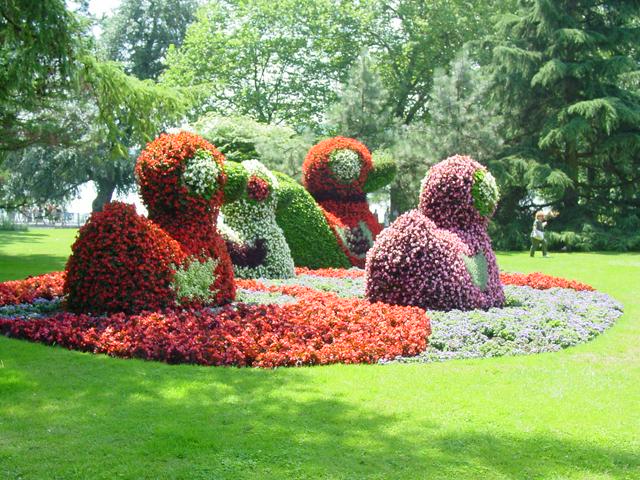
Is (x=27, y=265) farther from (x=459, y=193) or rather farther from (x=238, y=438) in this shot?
(x=238, y=438)

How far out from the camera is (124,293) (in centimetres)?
786

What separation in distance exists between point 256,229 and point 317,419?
817 cm

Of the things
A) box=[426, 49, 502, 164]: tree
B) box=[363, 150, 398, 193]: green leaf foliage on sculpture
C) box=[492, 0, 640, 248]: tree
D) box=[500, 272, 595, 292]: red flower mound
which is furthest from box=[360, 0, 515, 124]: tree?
box=[500, 272, 595, 292]: red flower mound

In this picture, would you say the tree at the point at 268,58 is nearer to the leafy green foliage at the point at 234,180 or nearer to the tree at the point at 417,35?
the tree at the point at 417,35

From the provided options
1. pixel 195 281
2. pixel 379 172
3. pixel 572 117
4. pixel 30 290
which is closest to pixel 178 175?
pixel 195 281

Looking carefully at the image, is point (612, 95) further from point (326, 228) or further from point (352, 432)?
point (352, 432)

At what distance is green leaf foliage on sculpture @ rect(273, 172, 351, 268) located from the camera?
14469 millimetres

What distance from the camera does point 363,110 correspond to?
2747 centimetres

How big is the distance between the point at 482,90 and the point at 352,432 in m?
23.4

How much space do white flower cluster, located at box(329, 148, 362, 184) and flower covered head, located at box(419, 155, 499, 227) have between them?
6006 millimetres

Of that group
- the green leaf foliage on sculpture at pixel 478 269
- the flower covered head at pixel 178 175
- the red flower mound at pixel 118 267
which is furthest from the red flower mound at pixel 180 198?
the green leaf foliage on sculpture at pixel 478 269

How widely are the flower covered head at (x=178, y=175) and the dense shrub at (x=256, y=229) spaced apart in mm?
3570

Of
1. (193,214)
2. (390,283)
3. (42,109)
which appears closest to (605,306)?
(390,283)

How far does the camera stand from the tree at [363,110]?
1075 inches
